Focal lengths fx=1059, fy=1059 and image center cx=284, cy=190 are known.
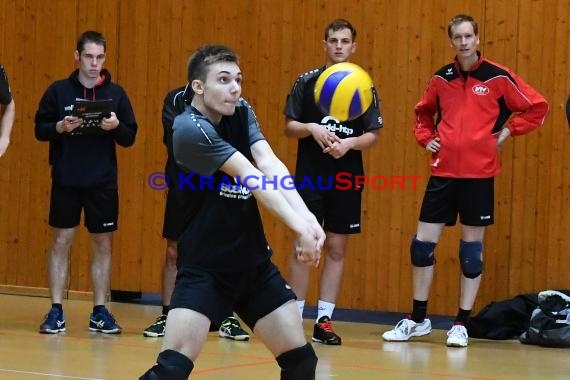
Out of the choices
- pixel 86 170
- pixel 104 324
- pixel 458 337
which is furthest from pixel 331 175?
pixel 104 324

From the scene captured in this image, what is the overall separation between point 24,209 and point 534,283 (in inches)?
190

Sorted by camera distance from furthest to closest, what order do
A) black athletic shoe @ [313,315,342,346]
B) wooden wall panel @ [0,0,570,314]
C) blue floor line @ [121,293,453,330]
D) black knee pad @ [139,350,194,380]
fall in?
1. blue floor line @ [121,293,453,330]
2. wooden wall panel @ [0,0,570,314]
3. black athletic shoe @ [313,315,342,346]
4. black knee pad @ [139,350,194,380]

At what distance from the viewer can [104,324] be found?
25.4ft

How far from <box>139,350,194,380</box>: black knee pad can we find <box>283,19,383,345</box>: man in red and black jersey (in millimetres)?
3420

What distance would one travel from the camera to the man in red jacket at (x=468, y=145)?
762 centimetres

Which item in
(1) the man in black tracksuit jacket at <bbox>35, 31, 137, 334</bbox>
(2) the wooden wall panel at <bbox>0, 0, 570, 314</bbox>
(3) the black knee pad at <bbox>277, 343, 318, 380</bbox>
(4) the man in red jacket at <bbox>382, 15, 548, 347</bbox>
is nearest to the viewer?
(3) the black knee pad at <bbox>277, 343, 318, 380</bbox>

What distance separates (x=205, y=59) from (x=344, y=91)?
2867 millimetres

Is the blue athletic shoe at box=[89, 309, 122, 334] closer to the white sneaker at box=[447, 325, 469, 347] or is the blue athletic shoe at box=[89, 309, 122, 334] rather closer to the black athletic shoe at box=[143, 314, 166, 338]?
the black athletic shoe at box=[143, 314, 166, 338]

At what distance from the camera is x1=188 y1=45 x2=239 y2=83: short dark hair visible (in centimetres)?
446

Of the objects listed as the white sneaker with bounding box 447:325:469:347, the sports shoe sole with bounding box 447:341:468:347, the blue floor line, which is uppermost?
the white sneaker with bounding box 447:325:469:347

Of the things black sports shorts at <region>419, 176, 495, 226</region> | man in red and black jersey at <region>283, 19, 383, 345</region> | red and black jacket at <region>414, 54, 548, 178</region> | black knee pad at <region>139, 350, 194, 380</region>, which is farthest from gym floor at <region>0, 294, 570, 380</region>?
black knee pad at <region>139, 350, 194, 380</region>

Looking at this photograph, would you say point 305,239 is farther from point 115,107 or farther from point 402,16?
point 402,16

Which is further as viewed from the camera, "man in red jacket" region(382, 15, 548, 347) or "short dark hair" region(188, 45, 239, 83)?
"man in red jacket" region(382, 15, 548, 347)

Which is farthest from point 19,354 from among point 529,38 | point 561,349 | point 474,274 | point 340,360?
point 529,38
